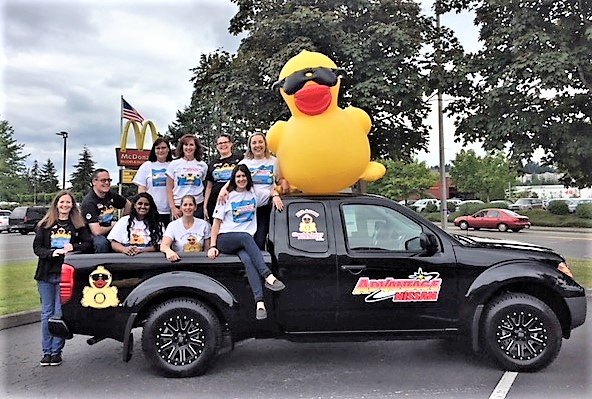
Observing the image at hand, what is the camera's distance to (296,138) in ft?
16.9

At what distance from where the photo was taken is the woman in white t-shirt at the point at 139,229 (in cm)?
490

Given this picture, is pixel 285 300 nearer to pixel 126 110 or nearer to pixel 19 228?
pixel 126 110

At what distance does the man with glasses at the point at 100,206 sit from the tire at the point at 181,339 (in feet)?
3.85

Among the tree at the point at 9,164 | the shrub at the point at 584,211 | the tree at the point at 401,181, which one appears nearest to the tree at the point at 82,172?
the tree at the point at 9,164

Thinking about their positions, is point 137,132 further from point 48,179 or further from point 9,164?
point 48,179

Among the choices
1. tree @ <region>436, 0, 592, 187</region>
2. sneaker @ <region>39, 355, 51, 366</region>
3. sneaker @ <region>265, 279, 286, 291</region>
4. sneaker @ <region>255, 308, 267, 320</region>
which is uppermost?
tree @ <region>436, 0, 592, 187</region>

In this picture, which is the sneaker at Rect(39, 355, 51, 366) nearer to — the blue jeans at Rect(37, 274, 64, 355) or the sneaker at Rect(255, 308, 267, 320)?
the blue jeans at Rect(37, 274, 64, 355)

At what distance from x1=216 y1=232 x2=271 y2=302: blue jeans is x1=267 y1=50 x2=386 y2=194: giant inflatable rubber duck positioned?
0.92 meters

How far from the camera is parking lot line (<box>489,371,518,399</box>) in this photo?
13.4 feet

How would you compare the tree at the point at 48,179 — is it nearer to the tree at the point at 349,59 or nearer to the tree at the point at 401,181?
the tree at the point at 401,181

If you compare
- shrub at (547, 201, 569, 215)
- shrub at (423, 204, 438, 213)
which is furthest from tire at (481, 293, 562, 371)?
shrub at (423, 204, 438, 213)

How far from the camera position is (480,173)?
159 feet

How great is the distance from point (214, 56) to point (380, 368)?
982cm

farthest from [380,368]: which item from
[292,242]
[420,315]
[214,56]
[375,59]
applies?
[214,56]
